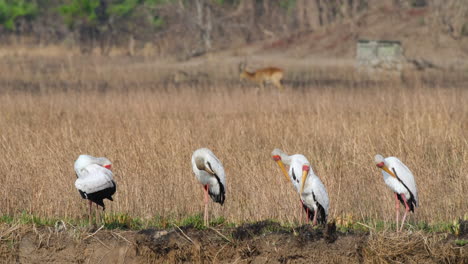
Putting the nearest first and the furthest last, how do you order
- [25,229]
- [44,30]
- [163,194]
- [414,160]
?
1. [25,229]
2. [163,194]
3. [414,160]
4. [44,30]

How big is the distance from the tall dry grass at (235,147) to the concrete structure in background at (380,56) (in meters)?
10.2

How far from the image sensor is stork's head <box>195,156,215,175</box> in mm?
7164

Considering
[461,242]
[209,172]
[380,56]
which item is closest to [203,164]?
[209,172]

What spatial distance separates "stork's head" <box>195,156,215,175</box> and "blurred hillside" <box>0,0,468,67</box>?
76.1ft

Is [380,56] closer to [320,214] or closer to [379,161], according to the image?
[320,214]

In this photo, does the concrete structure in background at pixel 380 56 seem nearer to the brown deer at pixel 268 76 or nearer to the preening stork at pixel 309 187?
the brown deer at pixel 268 76

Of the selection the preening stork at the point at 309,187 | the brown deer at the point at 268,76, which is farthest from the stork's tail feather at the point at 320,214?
the brown deer at the point at 268,76

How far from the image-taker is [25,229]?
661 centimetres

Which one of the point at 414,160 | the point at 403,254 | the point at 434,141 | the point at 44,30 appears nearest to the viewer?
the point at 403,254

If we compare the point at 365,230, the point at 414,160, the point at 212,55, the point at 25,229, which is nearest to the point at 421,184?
the point at 414,160

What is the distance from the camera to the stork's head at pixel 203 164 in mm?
7164

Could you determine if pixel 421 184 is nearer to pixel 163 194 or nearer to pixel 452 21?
pixel 163 194

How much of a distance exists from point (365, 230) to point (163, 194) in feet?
7.43

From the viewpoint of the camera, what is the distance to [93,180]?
657cm
